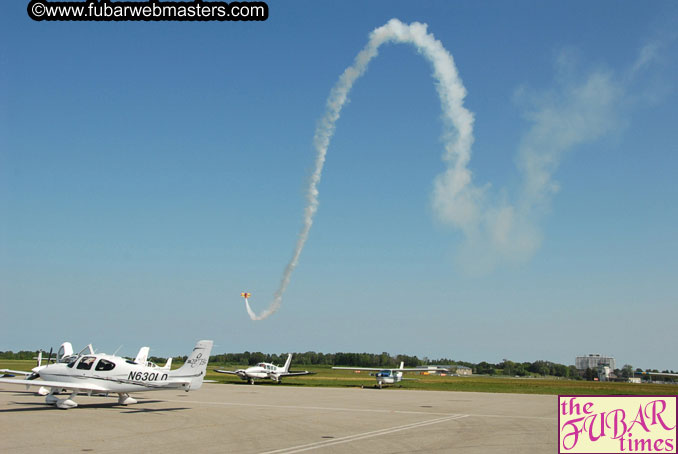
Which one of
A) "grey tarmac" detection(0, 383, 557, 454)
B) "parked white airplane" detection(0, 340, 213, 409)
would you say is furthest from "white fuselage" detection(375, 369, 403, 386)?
"parked white airplane" detection(0, 340, 213, 409)

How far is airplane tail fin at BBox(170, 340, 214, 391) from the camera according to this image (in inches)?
969

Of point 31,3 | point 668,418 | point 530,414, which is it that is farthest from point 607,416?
point 31,3

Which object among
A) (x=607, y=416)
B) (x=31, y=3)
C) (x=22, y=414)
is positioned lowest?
(x=22, y=414)

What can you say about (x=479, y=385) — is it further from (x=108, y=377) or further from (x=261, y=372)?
(x=108, y=377)

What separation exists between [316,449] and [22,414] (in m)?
14.4

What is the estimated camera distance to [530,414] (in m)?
26.0

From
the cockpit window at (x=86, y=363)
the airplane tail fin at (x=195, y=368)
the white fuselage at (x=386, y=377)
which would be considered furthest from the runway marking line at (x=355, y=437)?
the white fuselage at (x=386, y=377)

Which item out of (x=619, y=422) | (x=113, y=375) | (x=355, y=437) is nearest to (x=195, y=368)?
(x=113, y=375)

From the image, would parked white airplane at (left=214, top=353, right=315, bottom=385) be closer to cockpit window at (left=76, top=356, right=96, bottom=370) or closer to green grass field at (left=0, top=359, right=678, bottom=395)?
green grass field at (left=0, top=359, right=678, bottom=395)

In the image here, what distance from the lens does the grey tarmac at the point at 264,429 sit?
1442cm

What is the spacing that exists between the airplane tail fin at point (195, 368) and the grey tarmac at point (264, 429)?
139cm

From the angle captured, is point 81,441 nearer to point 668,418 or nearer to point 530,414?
point 668,418

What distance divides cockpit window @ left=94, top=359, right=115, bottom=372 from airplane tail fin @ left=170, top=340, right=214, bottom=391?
2.63 meters

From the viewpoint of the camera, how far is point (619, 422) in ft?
28.5
